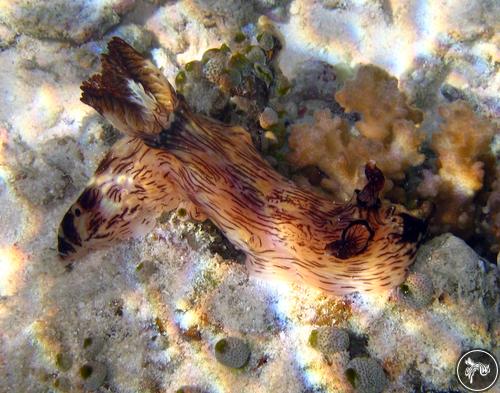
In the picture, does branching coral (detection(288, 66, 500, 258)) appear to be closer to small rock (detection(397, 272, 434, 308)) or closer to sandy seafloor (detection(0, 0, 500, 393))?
sandy seafloor (detection(0, 0, 500, 393))

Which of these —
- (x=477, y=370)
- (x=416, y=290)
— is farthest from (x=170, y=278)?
(x=477, y=370)

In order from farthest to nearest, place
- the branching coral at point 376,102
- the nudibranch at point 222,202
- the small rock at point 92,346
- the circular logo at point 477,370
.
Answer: the branching coral at point 376,102 → the small rock at point 92,346 → the nudibranch at point 222,202 → the circular logo at point 477,370

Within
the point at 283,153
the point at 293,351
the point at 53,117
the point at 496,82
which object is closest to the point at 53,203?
the point at 53,117

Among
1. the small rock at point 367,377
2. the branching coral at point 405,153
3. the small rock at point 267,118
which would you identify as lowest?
the small rock at point 367,377

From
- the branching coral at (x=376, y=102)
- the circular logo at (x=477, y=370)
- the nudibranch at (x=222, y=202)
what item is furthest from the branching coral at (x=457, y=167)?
the circular logo at (x=477, y=370)

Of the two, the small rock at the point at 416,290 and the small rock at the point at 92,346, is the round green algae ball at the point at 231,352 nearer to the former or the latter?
the small rock at the point at 92,346

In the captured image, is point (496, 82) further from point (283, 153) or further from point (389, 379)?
point (389, 379)

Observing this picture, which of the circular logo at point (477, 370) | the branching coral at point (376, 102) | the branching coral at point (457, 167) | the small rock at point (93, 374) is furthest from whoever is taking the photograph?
the branching coral at point (376, 102)
